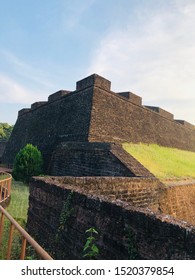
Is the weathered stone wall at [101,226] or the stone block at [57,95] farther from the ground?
the stone block at [57,95]

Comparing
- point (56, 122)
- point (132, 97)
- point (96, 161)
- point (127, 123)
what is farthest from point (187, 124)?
point (96, 161)

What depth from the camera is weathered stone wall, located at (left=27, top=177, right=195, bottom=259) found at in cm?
262

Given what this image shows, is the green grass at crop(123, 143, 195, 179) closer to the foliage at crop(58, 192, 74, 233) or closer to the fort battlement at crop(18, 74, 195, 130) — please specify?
the fort battlement at crop(18, 74, 195, 130)

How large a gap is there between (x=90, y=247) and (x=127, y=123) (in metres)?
13.8

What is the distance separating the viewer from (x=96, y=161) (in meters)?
10.3

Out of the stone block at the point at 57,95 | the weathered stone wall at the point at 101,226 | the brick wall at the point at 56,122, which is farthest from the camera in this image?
the stone block at the point at 57,95

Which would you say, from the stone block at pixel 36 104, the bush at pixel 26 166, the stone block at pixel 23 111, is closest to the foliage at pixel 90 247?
the bush at pixel 26 166

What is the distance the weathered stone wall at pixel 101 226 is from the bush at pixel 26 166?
7.92m

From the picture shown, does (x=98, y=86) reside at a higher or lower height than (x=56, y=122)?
higher

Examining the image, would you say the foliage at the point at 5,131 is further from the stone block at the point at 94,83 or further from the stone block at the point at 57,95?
the stone block at the point at 94,83

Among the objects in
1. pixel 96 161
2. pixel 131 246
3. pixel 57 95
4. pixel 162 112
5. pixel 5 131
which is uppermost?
pixel 162 112

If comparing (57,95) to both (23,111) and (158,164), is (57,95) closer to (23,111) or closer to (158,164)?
(23,111)

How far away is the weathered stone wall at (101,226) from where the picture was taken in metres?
2.62
